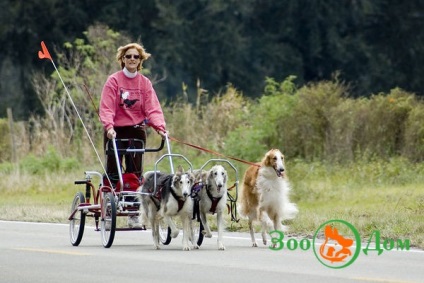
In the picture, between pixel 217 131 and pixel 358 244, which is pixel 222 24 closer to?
pixel 217 131

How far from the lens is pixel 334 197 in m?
23.2

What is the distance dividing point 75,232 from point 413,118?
12545 millimetres

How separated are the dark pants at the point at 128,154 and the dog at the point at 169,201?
0.63 m

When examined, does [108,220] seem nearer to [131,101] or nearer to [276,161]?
[131,101]

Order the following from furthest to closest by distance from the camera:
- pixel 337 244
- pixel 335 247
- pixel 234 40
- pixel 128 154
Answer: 1. pixel 234 40
2. pixel 128 154
3. pixel 337 244
4. pixel 335 247

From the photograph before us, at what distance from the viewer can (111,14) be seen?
169 feet

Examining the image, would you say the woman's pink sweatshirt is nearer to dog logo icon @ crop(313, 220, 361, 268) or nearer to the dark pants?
the dark pants

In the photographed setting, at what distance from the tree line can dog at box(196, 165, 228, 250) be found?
35.4 meters

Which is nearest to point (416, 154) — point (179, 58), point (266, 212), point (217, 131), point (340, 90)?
point (340, 90)

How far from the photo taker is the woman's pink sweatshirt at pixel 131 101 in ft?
52.4

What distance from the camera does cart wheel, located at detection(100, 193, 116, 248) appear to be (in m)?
15.3

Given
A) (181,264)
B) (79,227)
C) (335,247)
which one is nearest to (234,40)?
Answer: (79,227)

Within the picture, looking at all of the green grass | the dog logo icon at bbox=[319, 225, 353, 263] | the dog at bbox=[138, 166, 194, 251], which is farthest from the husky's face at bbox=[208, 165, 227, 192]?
the green grass

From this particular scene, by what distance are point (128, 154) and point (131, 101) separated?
64 cm
